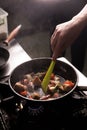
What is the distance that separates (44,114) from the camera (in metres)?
1.16

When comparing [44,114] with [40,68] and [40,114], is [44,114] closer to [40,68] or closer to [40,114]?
[40,114]

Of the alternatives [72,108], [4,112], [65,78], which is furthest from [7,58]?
[72,108]

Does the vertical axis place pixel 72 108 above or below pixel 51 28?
above

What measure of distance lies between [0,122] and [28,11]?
1.71m

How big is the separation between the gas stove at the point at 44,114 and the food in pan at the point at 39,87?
9cm

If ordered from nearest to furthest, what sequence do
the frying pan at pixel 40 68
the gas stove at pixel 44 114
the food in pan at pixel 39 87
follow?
the gas stove at pixel 44 114, the food in pan at pixel 39 87, the frying pan at pixel 40 68

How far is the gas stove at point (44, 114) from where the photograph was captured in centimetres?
116

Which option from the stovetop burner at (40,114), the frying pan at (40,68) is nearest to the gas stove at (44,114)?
the stovetop burner at (40,114)

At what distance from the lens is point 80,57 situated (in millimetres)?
2721

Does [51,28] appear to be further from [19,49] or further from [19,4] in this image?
[19,49]

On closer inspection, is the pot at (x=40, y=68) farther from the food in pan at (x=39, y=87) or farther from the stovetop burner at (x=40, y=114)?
the stovetop burner at (x=40, y=114)

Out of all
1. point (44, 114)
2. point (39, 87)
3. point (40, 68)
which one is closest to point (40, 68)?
point (40, 68)

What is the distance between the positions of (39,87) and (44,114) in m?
0.28

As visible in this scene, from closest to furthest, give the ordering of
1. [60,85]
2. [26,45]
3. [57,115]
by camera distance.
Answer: [57,115], [60,85], [26,45]
